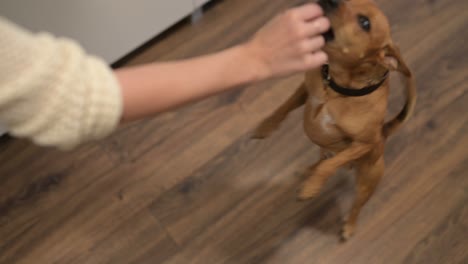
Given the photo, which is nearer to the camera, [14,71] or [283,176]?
[14,71]

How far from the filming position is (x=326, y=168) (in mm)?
1172

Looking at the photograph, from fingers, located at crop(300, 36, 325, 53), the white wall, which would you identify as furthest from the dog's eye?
the white wall

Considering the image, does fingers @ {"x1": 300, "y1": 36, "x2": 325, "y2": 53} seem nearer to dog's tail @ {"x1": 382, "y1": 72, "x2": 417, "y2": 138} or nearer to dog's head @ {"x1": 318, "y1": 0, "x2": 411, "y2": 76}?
dog's head @ {"x1": 318, "y1": 0, "x2": 411, "y2": 76}

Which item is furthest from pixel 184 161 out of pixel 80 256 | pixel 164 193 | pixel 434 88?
pixel 434 88

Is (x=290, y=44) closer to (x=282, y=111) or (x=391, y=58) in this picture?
(x=391, y=58)

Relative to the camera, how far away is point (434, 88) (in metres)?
1.80

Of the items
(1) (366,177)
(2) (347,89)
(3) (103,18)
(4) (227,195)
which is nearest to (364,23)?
(2) (347,89)

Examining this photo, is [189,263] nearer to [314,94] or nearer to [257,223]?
[257,223]

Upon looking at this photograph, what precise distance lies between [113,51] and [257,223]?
817mm

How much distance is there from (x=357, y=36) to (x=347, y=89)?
0.49 ft

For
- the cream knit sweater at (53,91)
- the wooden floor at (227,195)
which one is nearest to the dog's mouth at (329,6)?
the cream knit sweater at (53,91)

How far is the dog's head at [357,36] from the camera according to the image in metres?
1.01

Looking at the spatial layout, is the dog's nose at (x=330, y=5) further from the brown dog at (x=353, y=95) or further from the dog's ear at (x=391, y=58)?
the dog's ear at (x=391, y=58)

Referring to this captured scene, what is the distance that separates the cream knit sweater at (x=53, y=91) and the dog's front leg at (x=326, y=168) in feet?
2.00
